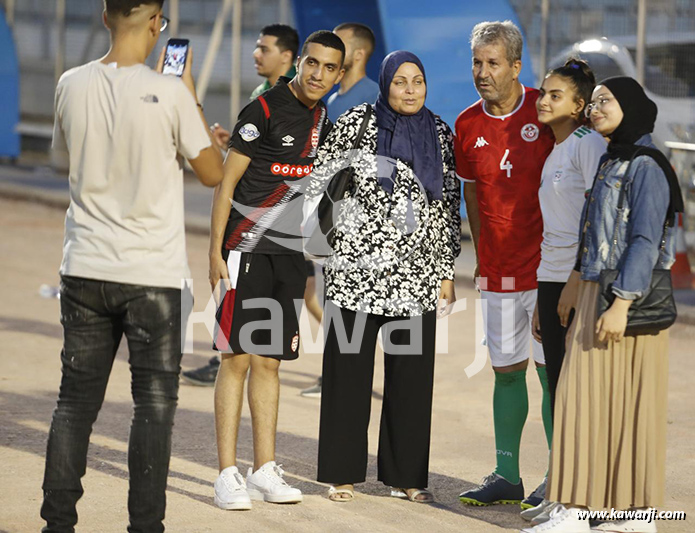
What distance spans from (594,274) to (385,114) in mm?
1175

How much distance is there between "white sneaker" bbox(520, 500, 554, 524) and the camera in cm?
500

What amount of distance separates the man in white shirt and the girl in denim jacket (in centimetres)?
144

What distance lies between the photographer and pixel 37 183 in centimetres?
1869

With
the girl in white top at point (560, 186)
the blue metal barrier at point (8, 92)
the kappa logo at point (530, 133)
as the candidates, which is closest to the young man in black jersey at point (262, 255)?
the kappa logo at point (530, 133)

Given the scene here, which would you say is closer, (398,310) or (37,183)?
(398,310)

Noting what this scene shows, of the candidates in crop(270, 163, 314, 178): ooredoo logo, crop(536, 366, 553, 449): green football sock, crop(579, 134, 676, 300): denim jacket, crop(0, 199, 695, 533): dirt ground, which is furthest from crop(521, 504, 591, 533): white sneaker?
crop(270, 163, 314, 178): ooredoo logo

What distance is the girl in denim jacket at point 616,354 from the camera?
4.50 m

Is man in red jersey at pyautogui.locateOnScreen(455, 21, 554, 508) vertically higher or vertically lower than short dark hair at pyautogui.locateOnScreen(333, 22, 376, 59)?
lower

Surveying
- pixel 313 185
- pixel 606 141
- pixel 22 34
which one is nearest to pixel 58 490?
pixel 313 185

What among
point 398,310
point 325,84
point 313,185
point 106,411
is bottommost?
point 106,411

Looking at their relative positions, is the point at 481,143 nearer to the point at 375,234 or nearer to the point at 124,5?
the point at 375,234

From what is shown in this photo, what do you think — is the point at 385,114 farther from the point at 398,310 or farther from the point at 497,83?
the point at 398,310

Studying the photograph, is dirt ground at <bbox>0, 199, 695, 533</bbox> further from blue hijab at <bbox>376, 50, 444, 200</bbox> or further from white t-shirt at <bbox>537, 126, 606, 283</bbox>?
blue hijab at <bbox>376, 50, 444, 200</bbox>

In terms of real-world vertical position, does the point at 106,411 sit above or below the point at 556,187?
below
